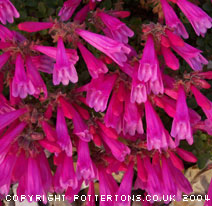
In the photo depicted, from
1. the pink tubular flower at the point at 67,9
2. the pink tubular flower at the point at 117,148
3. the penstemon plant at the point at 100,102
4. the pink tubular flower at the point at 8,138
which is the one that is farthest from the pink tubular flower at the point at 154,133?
the pink tubular flower at the point at 67,9

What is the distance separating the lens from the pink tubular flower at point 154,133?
2.20m

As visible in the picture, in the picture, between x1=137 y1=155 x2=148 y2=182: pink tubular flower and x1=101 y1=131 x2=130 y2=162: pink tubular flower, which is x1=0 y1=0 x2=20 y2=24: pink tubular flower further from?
x1=137 y1=155 x2=148 y2=182: pink tubular flower

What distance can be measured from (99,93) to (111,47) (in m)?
0.33

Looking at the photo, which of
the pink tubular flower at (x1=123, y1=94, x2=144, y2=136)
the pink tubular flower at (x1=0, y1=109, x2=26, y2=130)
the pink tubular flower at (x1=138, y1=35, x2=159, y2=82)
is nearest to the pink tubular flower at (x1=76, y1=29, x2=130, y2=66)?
the pink tubular flower at (x1=138, y1=35, x2=159, y2=82)

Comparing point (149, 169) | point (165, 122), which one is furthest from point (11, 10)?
point (165, 122)

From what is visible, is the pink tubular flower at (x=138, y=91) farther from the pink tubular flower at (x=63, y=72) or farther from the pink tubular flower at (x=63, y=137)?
the pink tubular flower at (x=63, y=137)

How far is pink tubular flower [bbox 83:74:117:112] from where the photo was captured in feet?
7.39

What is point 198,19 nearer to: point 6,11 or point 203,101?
point 203,101

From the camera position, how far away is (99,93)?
2.25 meters

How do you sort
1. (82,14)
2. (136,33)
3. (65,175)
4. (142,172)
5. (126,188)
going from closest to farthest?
(65,175), (142,172), (126,188), (82,14), (136,33)

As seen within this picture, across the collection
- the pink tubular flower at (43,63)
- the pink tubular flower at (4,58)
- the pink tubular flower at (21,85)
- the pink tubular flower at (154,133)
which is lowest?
the pink tubular flower at (154,133)

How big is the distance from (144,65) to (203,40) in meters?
1.22

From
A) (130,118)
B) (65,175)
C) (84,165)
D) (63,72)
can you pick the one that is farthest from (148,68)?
(65,175)

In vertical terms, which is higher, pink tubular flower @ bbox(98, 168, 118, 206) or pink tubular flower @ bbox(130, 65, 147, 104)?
pink tubular flower @ bbox(130, 65, 147, 104)
